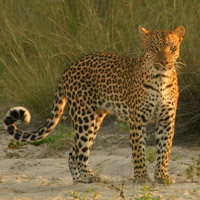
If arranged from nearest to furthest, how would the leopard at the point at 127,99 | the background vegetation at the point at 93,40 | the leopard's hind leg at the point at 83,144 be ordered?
the leopard at the point at 127,99 < the leopard's hind leg at the point at 83,144 < the background vegetation at the point at 93,40

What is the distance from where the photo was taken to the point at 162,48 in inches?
234

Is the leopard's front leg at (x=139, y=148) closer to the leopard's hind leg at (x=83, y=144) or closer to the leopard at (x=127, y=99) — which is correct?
the leopard at (x=127, y=99)

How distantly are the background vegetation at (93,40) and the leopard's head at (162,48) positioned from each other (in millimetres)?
1782

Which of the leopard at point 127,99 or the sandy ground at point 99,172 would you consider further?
the leopard at point 127,99

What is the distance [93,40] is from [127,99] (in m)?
3.07

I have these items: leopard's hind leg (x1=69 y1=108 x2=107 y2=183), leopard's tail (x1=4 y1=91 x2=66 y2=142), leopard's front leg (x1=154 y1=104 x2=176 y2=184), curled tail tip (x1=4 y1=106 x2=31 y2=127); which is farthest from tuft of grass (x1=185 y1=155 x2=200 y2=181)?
curled tail tip (x1=4 y1=106 x2=31 y2=127)

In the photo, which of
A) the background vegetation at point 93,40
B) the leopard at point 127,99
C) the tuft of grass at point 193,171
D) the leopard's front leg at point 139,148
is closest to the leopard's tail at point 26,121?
the leopard at point 127,99

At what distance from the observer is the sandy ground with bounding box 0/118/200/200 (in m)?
5.60

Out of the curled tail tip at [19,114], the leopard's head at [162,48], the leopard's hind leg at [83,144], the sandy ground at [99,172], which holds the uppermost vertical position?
the leopard's head at [162,48]

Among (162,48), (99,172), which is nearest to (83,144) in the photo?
(99,172)

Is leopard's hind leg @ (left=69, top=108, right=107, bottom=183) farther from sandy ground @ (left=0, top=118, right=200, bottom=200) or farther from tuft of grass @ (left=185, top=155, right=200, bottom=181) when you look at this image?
tuft of grass @ (left=185, top=155, right=200, bottom=181)

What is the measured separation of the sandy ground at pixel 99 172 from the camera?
221 inches

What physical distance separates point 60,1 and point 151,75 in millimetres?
4365

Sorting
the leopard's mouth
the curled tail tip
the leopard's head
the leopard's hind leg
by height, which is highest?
the leopard's head
